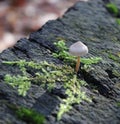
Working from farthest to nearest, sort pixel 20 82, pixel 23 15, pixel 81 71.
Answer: pixel 23 15 → pixel 81 71 → pixel 20 82

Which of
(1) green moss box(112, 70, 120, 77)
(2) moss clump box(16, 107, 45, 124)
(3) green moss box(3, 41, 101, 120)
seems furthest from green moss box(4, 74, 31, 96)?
(1) green moss box(112, 70, 120, 77)

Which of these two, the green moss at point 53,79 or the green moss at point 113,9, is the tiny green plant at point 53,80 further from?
the green moss at point 113,9

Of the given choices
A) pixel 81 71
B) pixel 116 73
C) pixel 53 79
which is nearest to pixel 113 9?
pixel 116 73

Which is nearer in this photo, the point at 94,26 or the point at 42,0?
the point at 94,26

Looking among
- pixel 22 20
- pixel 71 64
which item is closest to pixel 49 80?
pixel 71 64

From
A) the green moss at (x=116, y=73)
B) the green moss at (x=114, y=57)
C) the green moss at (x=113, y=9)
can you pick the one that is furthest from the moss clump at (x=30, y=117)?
the green moss at (x=113, y=9)

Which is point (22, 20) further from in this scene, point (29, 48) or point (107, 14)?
point (29, 48)

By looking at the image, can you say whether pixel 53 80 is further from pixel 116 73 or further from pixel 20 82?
pixel 116 73
